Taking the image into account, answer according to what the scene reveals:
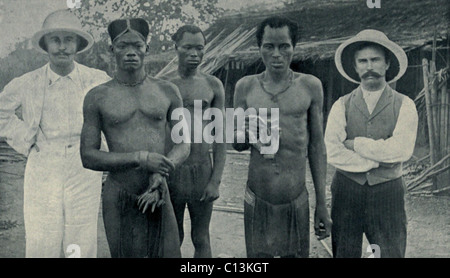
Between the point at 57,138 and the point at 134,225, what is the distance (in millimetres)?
1054

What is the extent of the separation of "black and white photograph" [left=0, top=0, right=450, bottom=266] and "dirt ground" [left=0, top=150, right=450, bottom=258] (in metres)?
0.01

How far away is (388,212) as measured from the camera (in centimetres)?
457

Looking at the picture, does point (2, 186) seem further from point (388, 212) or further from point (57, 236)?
point (388, 212)

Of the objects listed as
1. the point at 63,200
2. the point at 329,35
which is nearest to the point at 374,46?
the point at 329,35

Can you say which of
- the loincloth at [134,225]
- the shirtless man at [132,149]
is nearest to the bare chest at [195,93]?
the shirtless man at [132,149]

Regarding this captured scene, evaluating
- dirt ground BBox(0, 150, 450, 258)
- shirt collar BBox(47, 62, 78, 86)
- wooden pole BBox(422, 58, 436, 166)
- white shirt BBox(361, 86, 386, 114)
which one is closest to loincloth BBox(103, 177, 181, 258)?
dirt ground BBox(0, 150, 450, 258)

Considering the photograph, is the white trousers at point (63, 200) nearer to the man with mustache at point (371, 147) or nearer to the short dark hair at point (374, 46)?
the man with mustache at point (371, 147)

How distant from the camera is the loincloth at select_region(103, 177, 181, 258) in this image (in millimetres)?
4234

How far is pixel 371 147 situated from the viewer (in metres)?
4.54

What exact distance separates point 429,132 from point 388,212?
0.81 metres

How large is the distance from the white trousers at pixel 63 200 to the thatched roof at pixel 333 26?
1.41 meters
